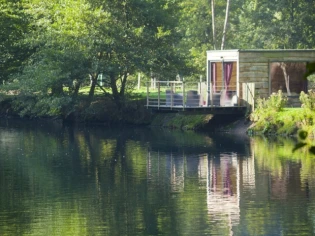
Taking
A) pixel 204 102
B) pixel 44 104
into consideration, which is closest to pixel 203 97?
pixel 204 102

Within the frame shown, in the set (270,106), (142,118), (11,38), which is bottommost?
(142,118)

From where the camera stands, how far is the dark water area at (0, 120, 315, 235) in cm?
1916

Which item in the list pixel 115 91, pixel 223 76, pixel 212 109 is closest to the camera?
pixel 212 109

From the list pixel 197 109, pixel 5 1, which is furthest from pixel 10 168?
pixel 5 1

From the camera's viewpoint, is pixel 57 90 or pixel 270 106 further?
pixel 57 90

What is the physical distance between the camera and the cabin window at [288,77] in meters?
42.8

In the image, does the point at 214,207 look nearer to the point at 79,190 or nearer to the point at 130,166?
the point at 79,190

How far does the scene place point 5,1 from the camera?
178 ft

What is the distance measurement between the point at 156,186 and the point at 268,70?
18869mm

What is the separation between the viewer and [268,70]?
42.7m

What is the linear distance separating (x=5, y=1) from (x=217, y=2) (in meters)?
22.2

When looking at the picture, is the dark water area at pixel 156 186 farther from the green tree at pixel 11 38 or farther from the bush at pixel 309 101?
the green tree at pixel 11 38

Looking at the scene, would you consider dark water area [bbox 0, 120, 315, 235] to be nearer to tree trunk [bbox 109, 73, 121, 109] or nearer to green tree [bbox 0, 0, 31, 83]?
tree trunk [bbox 109, 73, 121, 109]

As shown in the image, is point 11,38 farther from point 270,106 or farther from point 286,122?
point 286,122
